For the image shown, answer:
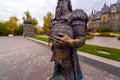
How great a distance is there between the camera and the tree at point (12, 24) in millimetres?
26984

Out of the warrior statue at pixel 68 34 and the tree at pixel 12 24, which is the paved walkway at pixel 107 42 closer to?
Answer: the warrior statue at pixel 68 34

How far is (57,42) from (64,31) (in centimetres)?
18

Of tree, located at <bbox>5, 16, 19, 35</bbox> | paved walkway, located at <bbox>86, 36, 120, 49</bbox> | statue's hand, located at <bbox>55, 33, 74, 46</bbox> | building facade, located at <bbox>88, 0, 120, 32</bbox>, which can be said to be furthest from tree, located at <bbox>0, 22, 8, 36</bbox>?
statue's hand, located at <bbox>55, 33, 74, 46</bbox>

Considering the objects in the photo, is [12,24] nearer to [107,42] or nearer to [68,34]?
[107,42]

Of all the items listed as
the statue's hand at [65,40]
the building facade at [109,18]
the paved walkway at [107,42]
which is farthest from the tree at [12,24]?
the statue's hand at [65,40]

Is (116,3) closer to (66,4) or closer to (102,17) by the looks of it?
(102,17)

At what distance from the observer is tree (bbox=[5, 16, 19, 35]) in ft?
88.5

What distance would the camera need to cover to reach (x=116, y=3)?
30.9 m

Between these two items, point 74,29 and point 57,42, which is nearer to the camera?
point 57,42

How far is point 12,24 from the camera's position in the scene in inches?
1091

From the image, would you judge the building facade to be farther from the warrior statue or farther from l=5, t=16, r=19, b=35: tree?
the warrior statue

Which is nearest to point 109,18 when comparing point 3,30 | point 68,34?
point 3,30

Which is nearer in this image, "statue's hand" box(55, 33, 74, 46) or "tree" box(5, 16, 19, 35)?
"statue's hand" box(55, 33, 74, 46)

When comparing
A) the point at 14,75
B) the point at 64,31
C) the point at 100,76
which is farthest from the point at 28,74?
the point at 64,31
